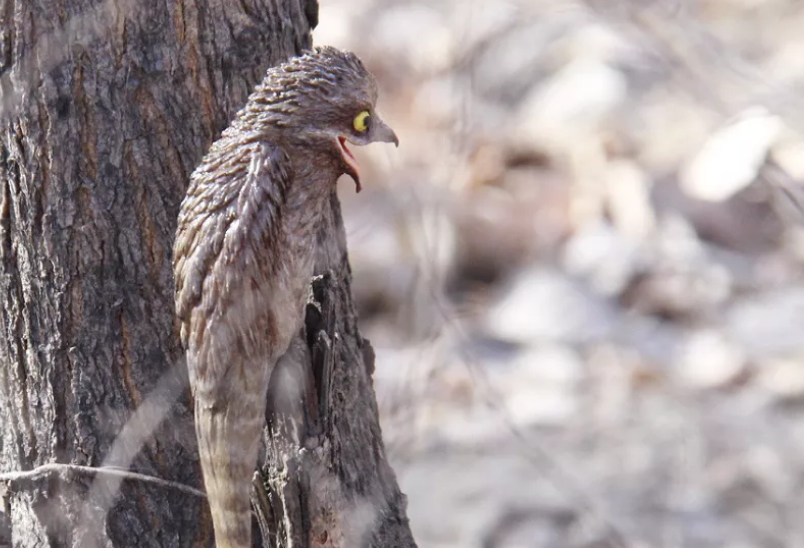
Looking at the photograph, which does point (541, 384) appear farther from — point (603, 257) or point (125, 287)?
point (125, 287)

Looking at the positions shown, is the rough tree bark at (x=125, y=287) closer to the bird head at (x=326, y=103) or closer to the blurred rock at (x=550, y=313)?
the bird head at (x=326, y=103)

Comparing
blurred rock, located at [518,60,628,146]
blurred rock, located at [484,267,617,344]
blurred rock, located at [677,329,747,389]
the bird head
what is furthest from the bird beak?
blurred rock, located at [518,60,628,146]

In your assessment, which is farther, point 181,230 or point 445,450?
point 445,450

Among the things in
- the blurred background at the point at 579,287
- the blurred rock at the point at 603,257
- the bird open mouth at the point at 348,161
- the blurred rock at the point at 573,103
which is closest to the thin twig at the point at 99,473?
the bird open mouth at the point at 348,161

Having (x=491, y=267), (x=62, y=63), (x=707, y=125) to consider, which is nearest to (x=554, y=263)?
(x=491, y=267)

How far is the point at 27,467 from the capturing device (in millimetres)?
1993

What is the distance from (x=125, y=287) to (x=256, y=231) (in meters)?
0.51

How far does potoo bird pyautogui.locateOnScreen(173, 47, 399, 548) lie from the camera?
1.40 m

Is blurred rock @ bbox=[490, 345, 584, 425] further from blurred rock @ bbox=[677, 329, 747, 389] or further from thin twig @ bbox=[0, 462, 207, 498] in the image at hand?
thin twig @ bbox=[0, 462, 207, 498]

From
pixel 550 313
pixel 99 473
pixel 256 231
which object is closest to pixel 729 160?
pixel 550 313

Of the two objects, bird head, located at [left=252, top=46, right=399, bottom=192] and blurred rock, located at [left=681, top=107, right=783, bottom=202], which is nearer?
bird head, located at [left=252, top=46, right=399, bottom=192]

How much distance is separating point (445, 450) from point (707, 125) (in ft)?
6.83

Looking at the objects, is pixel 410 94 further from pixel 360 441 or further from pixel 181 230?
pixel 181 230

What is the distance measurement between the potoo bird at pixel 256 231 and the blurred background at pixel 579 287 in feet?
5.46
